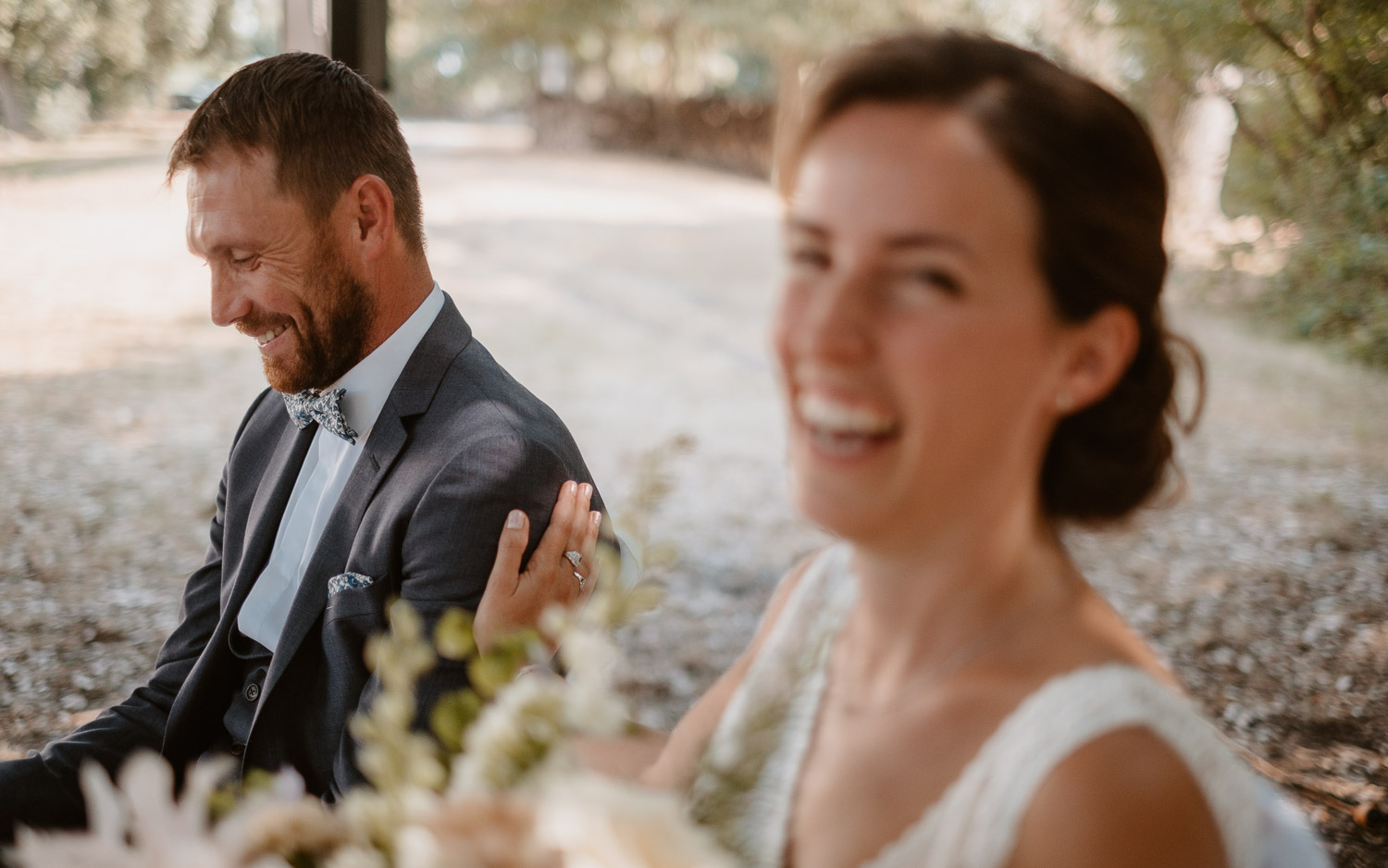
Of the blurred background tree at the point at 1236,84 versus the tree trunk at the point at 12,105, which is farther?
the tree trunk at the point at 12,105

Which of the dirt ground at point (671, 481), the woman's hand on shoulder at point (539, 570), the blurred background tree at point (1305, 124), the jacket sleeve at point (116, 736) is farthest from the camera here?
the dirt ground at point (671, 481)

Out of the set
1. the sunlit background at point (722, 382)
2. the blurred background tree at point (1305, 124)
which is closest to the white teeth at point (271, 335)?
the sunlit background at point (722, 382)

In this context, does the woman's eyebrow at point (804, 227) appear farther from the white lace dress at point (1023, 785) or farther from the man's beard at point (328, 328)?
the man's beard at point (328, 328)

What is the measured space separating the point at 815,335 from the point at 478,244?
11240mm

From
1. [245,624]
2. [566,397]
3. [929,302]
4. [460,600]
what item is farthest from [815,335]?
[566,397]

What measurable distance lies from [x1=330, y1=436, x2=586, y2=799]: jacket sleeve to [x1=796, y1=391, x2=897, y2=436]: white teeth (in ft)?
2.97

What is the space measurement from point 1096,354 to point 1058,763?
0.37m

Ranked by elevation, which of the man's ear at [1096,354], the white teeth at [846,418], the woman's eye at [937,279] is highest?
the woman's eye at [937,279]

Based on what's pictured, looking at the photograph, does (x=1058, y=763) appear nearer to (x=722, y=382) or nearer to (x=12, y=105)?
(x=12, y=105)

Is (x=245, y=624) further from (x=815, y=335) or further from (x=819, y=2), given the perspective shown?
(x=819, y=2)

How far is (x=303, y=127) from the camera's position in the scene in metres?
1.81

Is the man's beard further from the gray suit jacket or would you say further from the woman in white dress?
the woman in white dress

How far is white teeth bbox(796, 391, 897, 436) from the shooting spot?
0.88 m

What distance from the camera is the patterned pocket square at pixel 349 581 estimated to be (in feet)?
5.57
